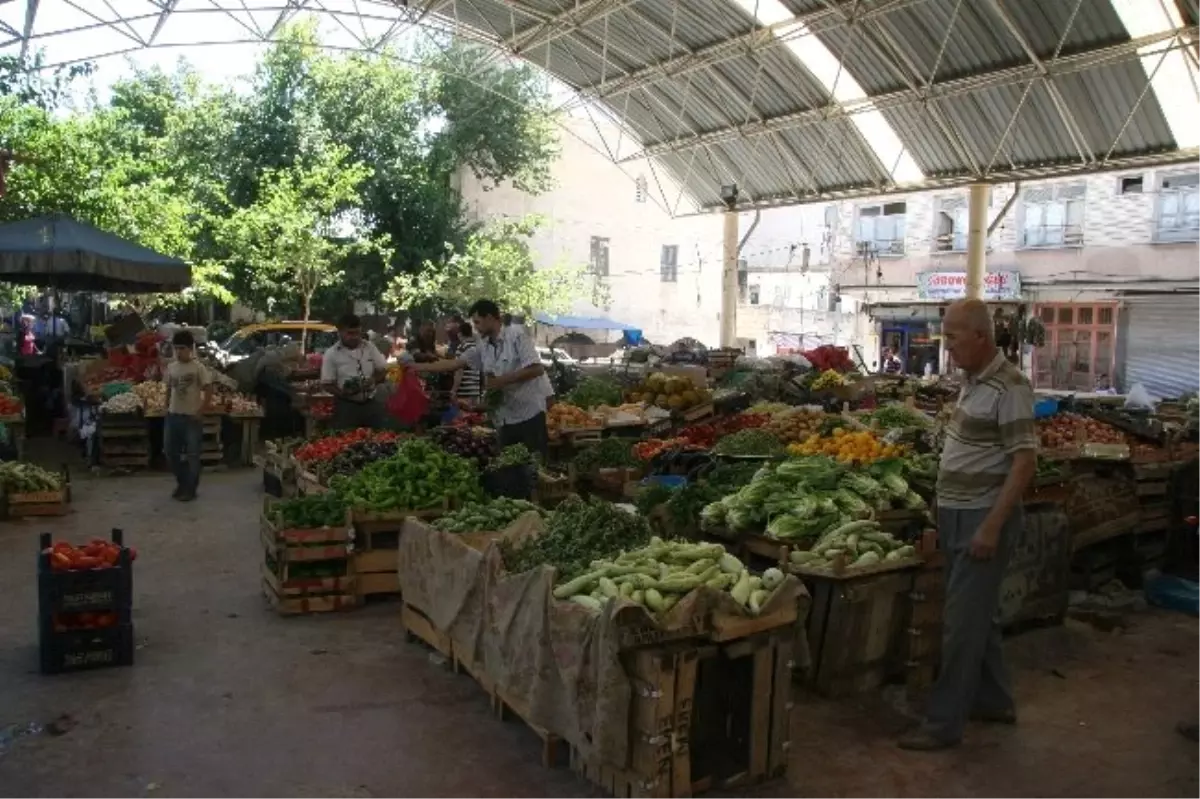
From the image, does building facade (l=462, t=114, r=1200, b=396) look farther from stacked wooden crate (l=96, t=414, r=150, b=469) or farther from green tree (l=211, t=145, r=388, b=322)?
stacked wooden crate (l=96, t=414, r=150, b=469)

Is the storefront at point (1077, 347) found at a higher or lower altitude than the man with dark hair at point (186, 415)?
higher

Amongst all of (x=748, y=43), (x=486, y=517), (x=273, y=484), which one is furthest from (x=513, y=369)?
(x=748, y=43)

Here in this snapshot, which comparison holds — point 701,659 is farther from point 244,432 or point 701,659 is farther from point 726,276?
point 726,276

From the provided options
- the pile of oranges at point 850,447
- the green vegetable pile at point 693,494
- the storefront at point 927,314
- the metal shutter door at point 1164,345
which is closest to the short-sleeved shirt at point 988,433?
the green vegetable pile at point 693,494

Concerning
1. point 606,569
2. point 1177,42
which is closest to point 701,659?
point 606,569

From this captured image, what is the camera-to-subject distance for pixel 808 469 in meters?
6.11

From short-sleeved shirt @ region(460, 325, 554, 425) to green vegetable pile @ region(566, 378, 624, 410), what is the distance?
11.8 feet

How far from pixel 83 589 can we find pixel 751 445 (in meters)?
4.76

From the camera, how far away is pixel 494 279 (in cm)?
2903

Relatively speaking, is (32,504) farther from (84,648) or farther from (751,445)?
(751,445)

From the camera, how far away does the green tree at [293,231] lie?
21969mm

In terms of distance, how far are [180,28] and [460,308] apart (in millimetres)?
10676

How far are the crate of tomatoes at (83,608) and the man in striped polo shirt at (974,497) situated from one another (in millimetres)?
4003

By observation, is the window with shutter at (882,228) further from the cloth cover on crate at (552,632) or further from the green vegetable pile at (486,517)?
the cloth cover on crate at (552,632)
